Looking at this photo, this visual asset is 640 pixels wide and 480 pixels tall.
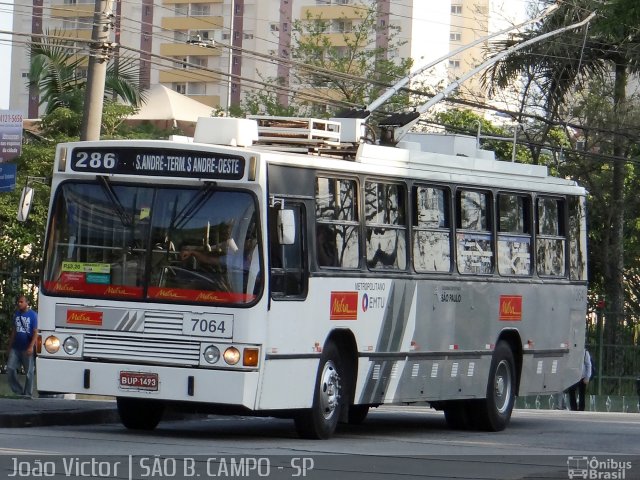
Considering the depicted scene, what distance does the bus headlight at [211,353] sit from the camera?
44.8ft

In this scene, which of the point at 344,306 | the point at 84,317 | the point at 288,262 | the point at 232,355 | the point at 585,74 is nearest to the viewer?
the point at 232,355

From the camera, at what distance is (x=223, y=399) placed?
1354cm

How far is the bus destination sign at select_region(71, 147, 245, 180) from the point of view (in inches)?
551

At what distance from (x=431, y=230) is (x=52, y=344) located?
4.67 metres

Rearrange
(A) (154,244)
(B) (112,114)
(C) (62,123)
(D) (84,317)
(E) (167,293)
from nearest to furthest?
1. (E) (167,293)
2. (A) (154,244)
3. (D) (84,317)
4. (C) (62,123)
5. (B) (112,114)

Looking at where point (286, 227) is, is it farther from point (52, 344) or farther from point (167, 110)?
point (167, 110)

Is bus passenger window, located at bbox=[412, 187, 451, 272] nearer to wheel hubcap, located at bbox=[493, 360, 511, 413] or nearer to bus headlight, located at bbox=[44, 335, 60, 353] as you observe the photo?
wheel hubcap, located at bbox=[493, 360, 511, 413]

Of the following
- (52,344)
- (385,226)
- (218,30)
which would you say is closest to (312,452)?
(52,344)

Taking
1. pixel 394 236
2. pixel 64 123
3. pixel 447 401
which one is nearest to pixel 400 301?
pixel 394 236

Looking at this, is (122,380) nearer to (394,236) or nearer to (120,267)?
(120,267)

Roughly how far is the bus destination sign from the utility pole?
5.65 metres

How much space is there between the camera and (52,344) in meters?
14.2

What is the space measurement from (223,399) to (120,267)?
1.67 meters

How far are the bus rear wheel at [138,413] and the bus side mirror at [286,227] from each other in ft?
8.30
